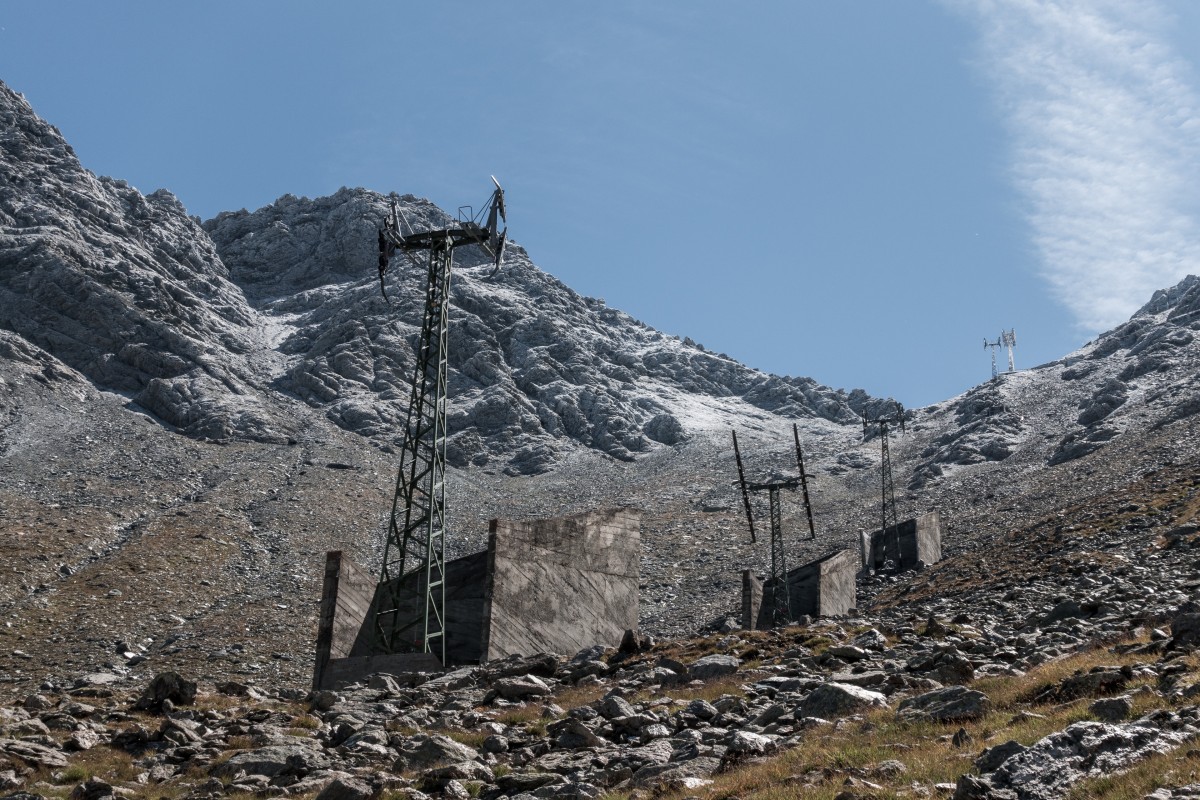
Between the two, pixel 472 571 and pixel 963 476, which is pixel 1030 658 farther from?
pixel 963 476

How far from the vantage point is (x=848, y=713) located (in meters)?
13.1

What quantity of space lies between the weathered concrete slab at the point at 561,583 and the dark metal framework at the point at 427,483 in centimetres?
148

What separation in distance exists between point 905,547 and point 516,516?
4675 cm

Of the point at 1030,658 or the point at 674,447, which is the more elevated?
the point at 674,447

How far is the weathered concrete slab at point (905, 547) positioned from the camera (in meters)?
55.8

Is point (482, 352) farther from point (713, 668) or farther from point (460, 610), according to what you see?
point (713, 668)

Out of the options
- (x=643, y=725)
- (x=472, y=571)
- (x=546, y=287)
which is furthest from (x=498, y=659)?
(x=546, y=287)

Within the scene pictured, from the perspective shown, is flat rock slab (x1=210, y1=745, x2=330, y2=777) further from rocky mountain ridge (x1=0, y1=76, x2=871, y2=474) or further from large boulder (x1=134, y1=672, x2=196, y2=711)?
rocky mountain ridge (x1=0, y1=76, x2=871, y2=474)

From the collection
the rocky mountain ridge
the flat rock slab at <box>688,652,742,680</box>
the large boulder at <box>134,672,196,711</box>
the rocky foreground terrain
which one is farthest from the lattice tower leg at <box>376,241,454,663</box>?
the rocky mountain ridge

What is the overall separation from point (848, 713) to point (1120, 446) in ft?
262

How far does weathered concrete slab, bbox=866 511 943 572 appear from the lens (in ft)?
183

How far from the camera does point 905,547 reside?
56.4m

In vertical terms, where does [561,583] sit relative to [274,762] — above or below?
above

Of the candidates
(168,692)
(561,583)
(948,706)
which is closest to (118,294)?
(561,583)
